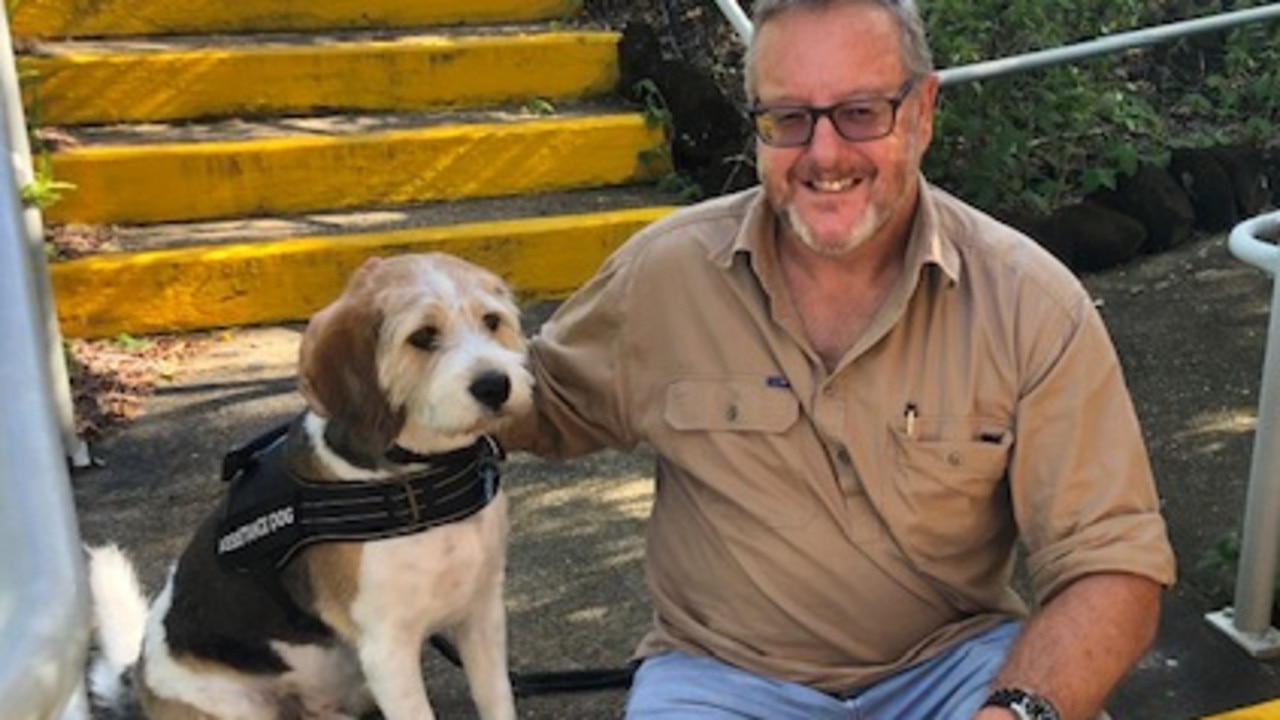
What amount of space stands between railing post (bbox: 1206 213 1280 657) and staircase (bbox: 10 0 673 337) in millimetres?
2888

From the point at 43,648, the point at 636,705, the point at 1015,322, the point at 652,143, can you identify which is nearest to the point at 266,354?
the point at 652,143

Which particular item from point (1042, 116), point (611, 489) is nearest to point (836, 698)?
point (611, 489)

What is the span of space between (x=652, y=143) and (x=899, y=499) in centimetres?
387

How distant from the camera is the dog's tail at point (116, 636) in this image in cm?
286

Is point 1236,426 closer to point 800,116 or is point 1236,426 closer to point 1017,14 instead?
point 1017,14

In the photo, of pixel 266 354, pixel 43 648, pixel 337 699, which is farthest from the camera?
pixel 266 354

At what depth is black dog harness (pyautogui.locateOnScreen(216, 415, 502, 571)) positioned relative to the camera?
8.09ft

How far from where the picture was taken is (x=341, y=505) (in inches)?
97.0

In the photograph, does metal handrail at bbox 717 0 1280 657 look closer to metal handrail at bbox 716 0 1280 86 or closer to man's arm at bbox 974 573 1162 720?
man's arm at bbox 974 573 1162 720

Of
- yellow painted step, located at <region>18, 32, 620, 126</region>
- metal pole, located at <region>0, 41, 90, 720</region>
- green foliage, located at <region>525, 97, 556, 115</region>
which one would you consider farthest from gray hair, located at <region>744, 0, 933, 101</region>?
yellow painted step, located at <region>18, 32, 620, 126</region>

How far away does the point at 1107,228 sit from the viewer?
18.5ft

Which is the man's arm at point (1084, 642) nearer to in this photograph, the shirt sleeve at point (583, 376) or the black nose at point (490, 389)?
the shirt sleeve at point (583, 376)

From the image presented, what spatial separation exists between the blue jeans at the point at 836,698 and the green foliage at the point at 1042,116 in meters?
3.49

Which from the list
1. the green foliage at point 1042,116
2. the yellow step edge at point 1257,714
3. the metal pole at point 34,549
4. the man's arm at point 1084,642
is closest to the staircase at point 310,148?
the green foliage at point 1042,116
